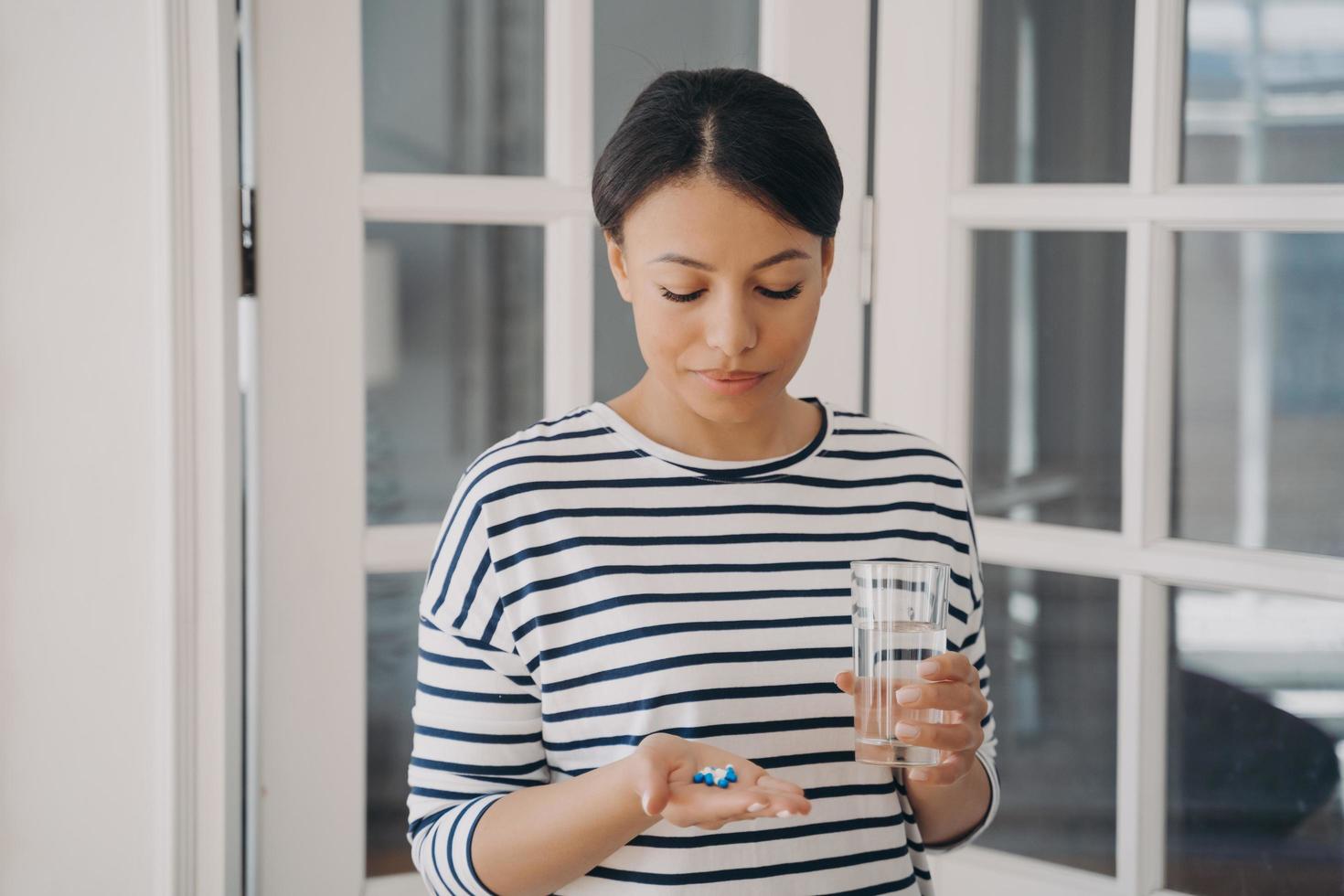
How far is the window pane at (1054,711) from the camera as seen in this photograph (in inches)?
60.9

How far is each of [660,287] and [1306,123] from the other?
0.87 meters

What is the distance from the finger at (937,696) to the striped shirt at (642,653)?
0.39ft

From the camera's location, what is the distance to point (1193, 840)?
1489 millimetres

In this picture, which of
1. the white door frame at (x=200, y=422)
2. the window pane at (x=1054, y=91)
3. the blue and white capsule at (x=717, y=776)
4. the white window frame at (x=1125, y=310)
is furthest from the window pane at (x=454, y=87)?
the blue and white capsule at (x=717, y=776)

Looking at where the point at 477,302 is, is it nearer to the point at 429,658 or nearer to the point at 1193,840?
the point at 429,658

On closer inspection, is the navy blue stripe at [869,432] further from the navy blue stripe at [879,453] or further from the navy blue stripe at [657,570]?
Result: the navy blue stripe at [657,570]

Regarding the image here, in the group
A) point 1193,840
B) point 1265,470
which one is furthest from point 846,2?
point 1193,840

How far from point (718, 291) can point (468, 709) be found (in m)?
0.35

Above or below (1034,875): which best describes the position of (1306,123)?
above

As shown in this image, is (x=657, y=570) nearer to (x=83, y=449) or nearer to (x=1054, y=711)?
(x=83, y=449)

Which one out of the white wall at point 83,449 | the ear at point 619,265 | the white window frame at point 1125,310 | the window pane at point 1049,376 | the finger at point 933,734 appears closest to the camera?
the finger at point 933,734

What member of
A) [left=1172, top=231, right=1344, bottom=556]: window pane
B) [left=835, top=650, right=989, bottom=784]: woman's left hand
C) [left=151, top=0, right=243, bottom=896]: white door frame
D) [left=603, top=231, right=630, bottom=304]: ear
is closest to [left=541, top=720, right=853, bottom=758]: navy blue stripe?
[left=835, top=650, right=989, bottom=784]: woman's left hand

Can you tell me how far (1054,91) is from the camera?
1.59 m

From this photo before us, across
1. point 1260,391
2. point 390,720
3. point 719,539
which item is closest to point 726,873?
point 719,539
